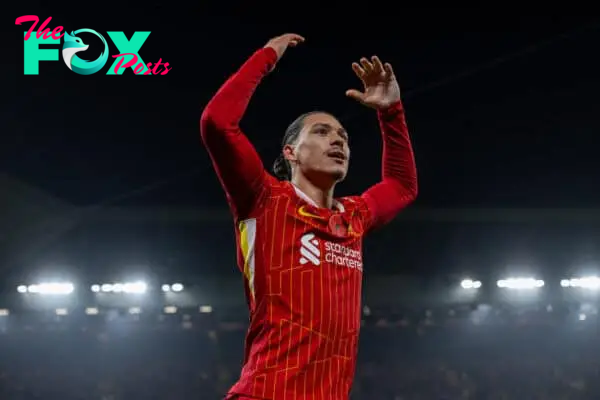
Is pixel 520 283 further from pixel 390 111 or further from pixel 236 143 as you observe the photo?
pixel 236 143

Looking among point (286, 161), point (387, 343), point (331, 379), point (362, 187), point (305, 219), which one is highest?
point (362, 187)

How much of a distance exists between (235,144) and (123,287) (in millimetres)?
14133

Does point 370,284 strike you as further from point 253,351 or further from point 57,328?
point 253,351

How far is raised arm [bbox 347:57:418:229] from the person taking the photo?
9.37ft

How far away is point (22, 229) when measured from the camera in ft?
49.6

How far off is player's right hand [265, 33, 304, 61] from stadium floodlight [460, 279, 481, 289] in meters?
13.8

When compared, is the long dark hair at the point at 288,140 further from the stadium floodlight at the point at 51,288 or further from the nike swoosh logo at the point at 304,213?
the stadium floodlight at the point at 51,288

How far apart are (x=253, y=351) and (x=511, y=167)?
12.4 m

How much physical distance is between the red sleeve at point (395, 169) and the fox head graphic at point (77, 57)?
22.3 ft

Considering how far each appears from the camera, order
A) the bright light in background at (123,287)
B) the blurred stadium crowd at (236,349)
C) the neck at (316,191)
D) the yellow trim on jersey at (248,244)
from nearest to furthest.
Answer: the yellow trim on jersey at (248,244), the neck at (316,191), the blurred stadium crowd at (236,349), the bright light in background at (123,287)

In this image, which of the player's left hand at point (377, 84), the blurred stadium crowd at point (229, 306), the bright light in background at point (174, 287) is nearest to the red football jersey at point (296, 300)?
the player's left hand at point (377, 84)

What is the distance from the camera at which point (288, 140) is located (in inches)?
105

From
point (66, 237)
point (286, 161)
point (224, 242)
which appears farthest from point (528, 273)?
point (286, 161)

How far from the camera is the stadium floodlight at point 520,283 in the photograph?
A: 15852 mm
